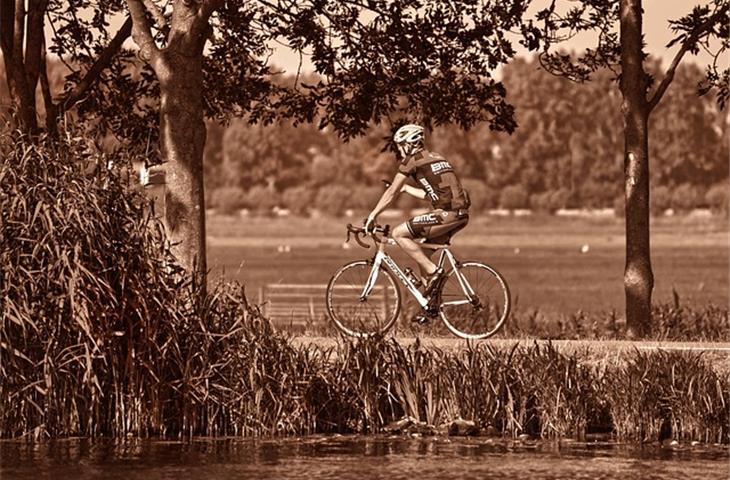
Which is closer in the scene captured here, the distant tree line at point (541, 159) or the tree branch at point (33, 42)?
the tree branch at point (33, 42)

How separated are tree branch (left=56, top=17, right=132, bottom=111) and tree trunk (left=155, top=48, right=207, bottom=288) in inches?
147

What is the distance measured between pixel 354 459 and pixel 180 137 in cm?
502

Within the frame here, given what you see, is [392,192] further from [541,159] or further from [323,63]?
[541,159]

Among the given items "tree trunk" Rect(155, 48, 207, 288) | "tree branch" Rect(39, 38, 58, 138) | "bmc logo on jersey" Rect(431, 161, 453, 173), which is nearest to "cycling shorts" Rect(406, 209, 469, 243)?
"bmc logo on jersey" Rect(431, 161, 453, 173)

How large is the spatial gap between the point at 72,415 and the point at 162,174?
3267 millimetres

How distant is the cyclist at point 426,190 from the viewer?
17484mm

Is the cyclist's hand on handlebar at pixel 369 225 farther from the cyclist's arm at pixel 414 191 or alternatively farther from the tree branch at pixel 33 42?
the tree branch at pixel 33 42

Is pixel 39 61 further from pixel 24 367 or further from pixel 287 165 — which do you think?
pixel 287 165

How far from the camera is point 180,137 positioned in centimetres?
1883

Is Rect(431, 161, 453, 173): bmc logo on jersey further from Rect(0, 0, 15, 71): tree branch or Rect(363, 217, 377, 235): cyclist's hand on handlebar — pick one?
Rect(0, 0, 15, 71): tree branch

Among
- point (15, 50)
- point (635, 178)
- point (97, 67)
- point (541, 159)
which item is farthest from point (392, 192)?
point (541, 159)

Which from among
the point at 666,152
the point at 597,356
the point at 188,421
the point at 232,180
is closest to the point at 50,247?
the point at 188,421

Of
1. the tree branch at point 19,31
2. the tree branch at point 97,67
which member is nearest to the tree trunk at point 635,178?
the tree branch at point 97,67

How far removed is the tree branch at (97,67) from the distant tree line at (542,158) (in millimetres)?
109628
